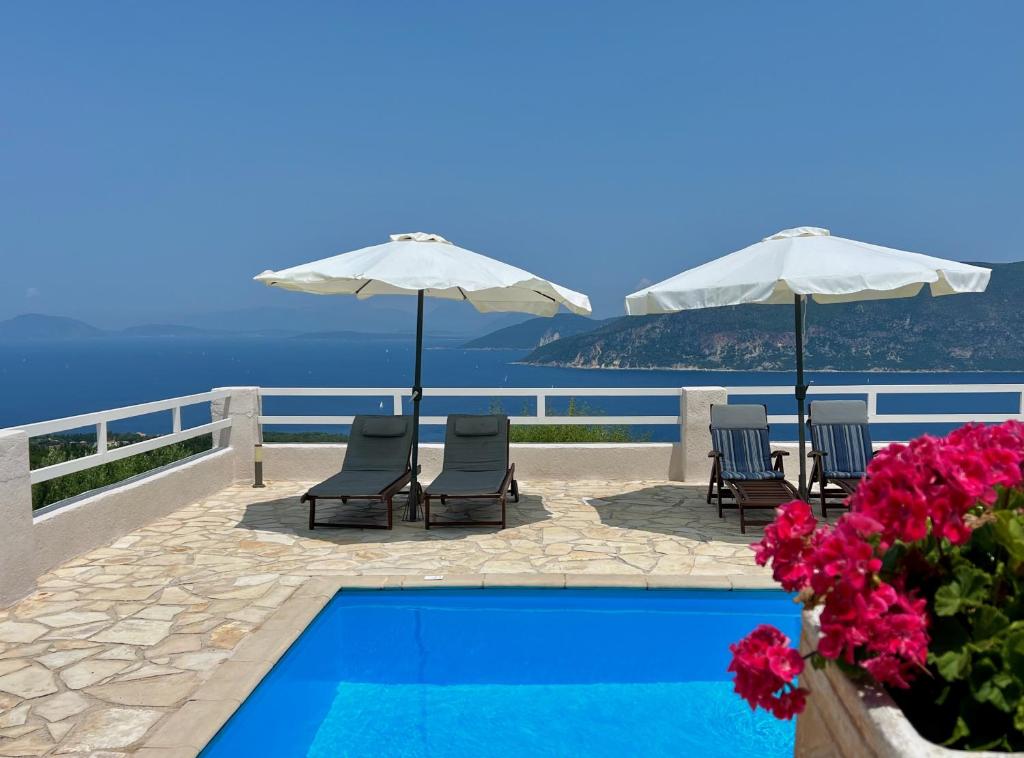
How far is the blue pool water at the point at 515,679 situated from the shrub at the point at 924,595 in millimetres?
1583

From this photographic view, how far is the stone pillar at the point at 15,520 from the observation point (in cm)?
473

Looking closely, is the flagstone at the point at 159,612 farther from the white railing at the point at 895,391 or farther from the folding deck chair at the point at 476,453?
the white railing at the point at 895,391

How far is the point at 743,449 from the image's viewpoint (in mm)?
7426

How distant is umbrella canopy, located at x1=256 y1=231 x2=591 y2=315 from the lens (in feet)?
20.7

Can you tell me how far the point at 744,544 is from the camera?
6211 mm

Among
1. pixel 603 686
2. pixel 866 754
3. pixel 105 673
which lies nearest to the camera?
pixel 866 754

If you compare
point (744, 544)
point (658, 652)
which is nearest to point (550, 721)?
point (658, 652)

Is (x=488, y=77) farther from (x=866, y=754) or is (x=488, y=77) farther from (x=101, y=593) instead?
(x=866, y=754)

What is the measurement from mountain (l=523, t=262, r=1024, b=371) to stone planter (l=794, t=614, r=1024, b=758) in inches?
1586

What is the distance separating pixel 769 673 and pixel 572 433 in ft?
28.0

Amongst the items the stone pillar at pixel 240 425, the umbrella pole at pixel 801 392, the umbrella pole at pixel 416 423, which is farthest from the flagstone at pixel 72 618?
the umbrella pole at pixel 801 392

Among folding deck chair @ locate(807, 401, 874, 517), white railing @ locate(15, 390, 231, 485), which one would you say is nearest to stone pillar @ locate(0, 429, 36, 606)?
white railing @ locate(15, 390, 231, 485)

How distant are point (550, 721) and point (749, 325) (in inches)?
1787

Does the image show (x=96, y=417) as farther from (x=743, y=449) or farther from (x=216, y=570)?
(x=743, y=449)
